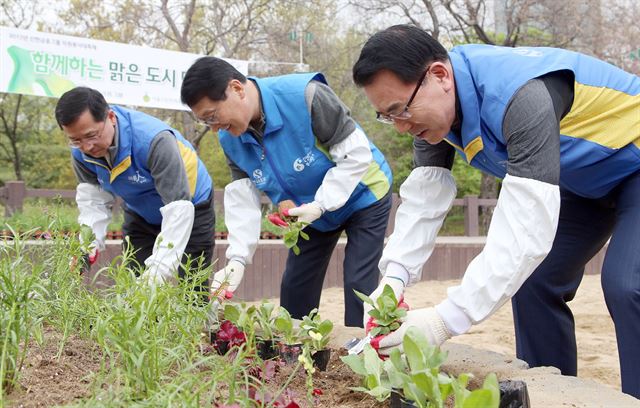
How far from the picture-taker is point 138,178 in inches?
142

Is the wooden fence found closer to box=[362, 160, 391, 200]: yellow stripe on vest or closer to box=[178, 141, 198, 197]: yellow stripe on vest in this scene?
box=[178, 141, 198, 197]: yellow stripe on vest

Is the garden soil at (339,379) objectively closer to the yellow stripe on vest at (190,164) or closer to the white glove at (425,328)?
the white glove at (425,328)

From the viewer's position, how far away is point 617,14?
15180 mm

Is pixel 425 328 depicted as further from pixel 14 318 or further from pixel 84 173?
pixel 84 173

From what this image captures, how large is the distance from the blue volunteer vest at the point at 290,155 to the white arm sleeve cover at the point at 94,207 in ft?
3.53

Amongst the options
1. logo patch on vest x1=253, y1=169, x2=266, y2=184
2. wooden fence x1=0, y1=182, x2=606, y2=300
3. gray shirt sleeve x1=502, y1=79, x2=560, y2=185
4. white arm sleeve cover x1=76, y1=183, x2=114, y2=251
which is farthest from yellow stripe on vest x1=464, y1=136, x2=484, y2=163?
wooden fence x1=0, y1=182, x2=606, y2=300

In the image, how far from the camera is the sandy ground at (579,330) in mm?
4047

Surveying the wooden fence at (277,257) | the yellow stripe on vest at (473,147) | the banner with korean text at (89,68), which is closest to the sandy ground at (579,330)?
the wooden fence at (277,257)

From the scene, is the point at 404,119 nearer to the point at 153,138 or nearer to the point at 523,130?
the point at 523,130

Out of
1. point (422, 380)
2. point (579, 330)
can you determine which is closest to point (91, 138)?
point (422, 380)

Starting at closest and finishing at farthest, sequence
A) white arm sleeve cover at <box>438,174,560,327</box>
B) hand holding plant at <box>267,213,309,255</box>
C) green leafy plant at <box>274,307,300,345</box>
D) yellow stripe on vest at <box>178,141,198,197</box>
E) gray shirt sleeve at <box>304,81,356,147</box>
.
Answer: white arm sleeve cover at <box>438,174,560,327</box>, green leafy plant at <box>274,307,300,345</box>, hand holding plant at <box>267,213,309,255</box>, gray shirt sleeve at <box>304,81,356,147</box>, yellow stripe on vest at <box>178,141,198,197</box>

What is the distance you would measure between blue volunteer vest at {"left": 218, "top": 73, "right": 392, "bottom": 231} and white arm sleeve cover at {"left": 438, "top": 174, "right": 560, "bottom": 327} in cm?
139

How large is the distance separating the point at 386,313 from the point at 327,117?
135 cm

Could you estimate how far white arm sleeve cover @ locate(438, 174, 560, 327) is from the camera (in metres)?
1.80
